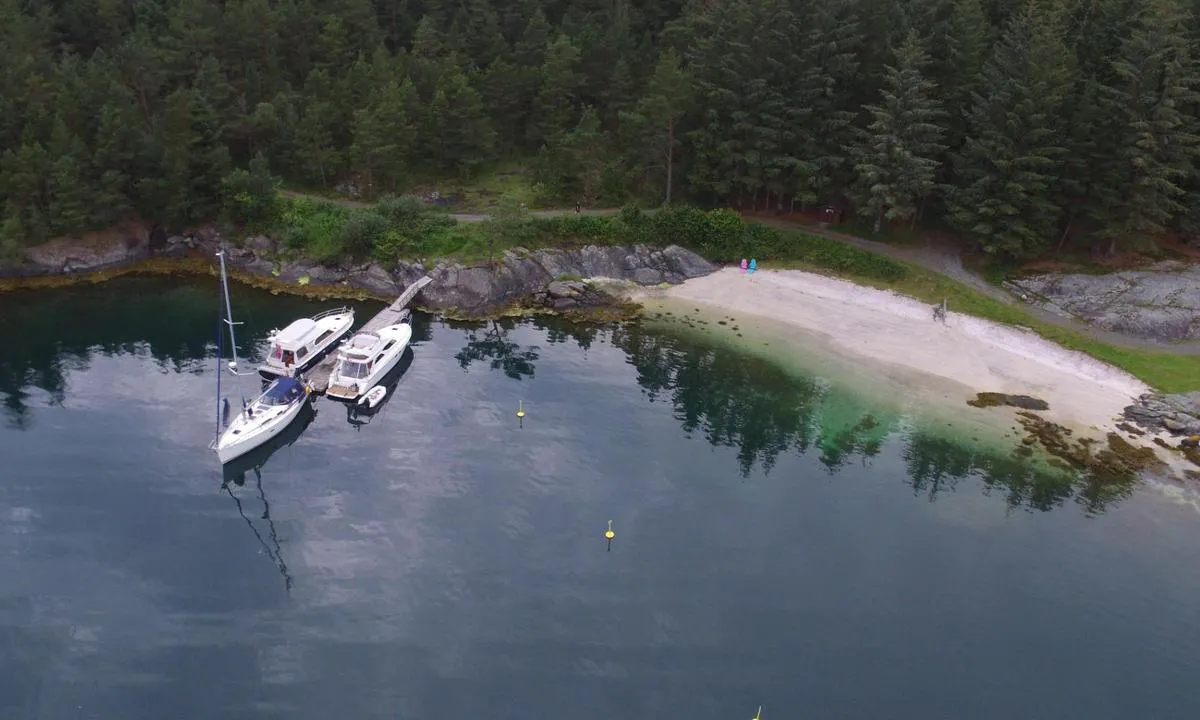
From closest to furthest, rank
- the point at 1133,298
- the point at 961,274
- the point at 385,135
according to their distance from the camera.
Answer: the point at 1133,298, the point at 961,274, the point at 385,135

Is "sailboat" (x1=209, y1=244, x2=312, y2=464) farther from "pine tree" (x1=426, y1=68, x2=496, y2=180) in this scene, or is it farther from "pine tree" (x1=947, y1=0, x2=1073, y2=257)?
"pine tree" (x1=947, y1=0, x2=1073, y2=257)

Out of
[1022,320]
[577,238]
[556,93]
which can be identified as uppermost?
[556,93]

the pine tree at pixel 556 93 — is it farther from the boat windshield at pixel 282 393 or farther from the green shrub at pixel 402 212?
the boat windshield at pixel 282 393

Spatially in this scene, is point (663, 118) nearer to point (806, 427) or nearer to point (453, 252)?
point (453, 252)

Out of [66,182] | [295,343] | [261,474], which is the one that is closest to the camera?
[261,474]

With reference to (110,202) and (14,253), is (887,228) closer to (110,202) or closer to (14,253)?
(110,202)

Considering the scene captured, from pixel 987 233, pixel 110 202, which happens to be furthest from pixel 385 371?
pixel 987 233

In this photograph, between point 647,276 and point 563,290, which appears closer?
point 563,290

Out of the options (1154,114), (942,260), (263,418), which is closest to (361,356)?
(263,418)
